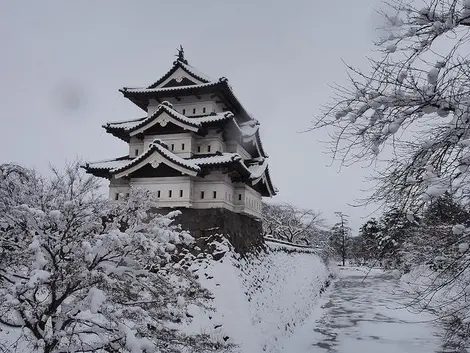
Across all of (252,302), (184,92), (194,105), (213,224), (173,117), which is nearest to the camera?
(252,302)

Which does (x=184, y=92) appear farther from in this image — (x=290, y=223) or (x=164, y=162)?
(x=290, y=223)

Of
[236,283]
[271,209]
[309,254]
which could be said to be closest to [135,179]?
[236,283]

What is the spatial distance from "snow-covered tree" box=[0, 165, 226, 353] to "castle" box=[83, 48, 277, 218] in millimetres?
9088

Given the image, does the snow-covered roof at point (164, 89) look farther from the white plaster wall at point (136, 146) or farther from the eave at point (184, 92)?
the white plaster wall at point (136, 146)

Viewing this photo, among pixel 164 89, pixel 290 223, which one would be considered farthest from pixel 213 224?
pixel 290 223

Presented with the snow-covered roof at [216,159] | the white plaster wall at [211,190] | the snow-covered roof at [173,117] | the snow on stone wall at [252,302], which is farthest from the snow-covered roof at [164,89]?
the snow on stone wall at [252,302]

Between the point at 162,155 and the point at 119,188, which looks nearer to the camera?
the point at 162,155

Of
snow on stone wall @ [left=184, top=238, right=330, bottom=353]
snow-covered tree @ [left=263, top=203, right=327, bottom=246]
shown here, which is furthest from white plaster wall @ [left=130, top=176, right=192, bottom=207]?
snow-covered tree @ [left=263, top=203, right=327, bottom=246]

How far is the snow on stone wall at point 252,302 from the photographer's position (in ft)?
37.2

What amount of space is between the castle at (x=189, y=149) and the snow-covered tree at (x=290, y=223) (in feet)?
76.7

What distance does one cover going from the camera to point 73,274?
4828 mm

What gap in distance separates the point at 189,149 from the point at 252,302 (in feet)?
26.2

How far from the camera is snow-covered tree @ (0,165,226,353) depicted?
4.69 metres

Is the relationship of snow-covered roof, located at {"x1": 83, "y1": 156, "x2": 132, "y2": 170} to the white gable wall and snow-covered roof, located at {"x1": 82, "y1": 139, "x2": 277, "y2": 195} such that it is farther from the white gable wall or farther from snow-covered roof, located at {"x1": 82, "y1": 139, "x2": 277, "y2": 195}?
the white gable wall
